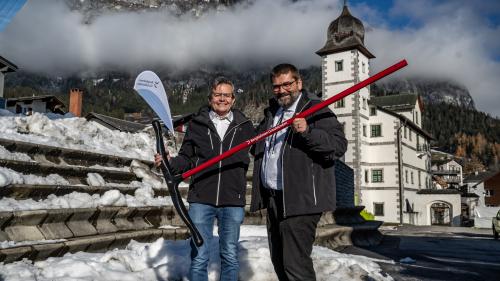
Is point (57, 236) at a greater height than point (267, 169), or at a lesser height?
lesser

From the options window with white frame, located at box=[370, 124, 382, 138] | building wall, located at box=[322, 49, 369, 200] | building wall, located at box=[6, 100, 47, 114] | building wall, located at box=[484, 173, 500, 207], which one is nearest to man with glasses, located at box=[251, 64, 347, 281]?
building wall, located at box=[322, 49, 369, 200]

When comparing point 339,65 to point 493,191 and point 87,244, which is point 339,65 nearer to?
point 87,244

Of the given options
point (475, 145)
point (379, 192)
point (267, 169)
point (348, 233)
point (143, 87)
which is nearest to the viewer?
point (267, 169)

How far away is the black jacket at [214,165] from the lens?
3.64 meters

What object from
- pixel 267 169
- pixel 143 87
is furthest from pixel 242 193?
pixel 143 87

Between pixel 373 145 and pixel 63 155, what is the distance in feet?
136

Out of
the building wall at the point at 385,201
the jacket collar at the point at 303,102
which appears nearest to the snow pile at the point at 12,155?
the jacket collar at the point at 303,102

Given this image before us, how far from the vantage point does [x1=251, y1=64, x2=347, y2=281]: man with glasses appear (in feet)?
9.64

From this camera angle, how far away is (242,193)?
3.73m

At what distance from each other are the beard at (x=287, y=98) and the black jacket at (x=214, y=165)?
63 centimetres

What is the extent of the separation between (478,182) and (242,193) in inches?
3499

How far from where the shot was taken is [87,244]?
5023 millimetres

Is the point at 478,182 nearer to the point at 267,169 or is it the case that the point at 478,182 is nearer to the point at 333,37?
the point at 333,37

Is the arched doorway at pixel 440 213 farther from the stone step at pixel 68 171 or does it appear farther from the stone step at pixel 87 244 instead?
the stone step at pixel 87 244
